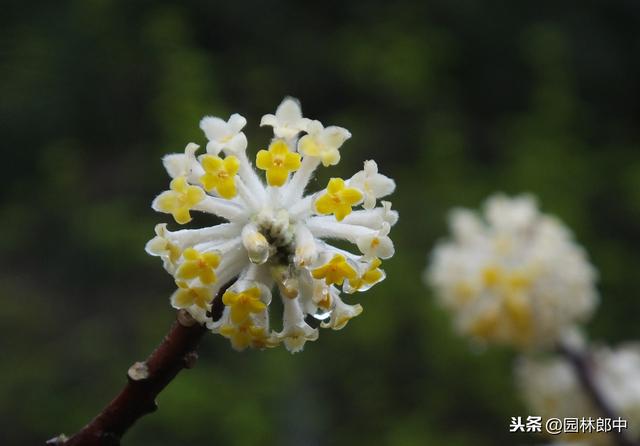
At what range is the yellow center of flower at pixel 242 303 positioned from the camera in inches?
46.2

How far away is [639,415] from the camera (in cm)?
307

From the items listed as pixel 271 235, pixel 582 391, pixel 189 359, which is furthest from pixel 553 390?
pixel 189 359

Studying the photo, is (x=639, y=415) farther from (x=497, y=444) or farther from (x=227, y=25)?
(x=227, y=25)

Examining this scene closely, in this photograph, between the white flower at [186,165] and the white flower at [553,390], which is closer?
the white flower at [186,165]

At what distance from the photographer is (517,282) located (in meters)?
3.04

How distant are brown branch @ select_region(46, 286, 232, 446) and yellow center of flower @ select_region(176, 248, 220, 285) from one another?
0.07 meters

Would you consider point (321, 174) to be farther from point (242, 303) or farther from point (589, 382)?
point (242, 303)

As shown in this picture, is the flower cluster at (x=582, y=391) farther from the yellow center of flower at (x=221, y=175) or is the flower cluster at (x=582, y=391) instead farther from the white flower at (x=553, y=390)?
the yellow center of flower at (x=221, y=175)

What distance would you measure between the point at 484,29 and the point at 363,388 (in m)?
3.69

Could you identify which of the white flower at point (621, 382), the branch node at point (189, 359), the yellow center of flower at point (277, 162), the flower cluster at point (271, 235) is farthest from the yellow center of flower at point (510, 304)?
the branch node at point (189, 359)

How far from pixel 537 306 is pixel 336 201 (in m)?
1.97

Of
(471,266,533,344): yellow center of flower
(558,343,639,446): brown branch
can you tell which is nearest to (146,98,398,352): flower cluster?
(558,343,639,446): brown branch

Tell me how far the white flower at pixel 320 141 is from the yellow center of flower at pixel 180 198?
18 centimetres

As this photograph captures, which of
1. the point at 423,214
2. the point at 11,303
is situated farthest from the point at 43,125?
the point at 423,214
